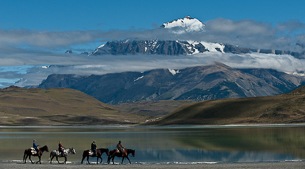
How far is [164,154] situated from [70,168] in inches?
1044

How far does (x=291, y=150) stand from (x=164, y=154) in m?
19.0

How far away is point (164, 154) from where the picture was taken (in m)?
87.1

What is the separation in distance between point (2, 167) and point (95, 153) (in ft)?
42.3

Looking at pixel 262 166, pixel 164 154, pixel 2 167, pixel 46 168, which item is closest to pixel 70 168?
pixel 46 168

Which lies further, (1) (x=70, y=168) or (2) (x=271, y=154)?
(2) (x=271, y=154)

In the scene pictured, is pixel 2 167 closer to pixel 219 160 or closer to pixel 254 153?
pixel 219 160

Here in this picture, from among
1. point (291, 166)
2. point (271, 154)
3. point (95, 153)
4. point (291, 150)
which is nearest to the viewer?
point (291, 166)

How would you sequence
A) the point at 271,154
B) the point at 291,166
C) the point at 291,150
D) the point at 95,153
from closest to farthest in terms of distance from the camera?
the point at 291,166
the point at 95,153
the point at 271,154
the point at 291,150

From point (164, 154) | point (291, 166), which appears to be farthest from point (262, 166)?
point (164, 154)

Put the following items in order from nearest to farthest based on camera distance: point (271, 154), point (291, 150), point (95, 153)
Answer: point (95, 153) < point (271, 154) < point (291, 150)

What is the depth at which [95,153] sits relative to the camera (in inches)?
2837

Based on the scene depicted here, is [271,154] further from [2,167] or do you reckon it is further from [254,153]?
[2,167]

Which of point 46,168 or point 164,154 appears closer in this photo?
point 46,168

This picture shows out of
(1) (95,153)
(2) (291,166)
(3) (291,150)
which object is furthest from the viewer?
(3) (291,150)
